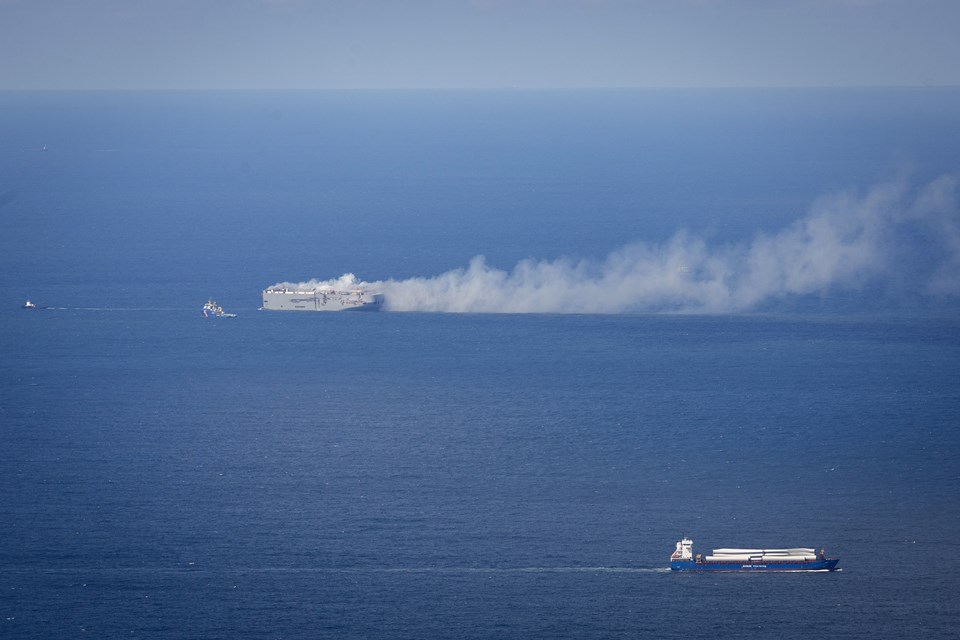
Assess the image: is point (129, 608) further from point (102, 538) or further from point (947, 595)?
point (947, 595)

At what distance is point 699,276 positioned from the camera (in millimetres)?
118375

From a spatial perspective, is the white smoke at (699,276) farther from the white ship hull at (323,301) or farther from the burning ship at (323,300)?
the white ship hull at (323,301)

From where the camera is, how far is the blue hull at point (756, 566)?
57.6 meters

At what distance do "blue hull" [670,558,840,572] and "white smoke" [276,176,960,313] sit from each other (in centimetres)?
5104

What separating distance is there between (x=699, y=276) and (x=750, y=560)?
6250 cm

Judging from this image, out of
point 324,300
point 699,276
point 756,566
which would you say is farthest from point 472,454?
point 699,276

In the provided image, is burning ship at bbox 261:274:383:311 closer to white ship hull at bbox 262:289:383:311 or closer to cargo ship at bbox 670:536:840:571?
white ship hull at bbox 262:289:383:311

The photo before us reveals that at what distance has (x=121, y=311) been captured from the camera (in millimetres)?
108500

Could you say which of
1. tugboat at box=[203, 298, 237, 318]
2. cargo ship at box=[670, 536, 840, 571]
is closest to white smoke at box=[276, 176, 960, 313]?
tugboat at box=[203, 298, 237, 318]

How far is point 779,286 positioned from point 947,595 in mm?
61439

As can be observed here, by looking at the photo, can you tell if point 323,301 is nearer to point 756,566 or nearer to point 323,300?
point 323,300

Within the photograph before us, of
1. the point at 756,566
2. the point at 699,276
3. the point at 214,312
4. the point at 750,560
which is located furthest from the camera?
the point at 699,276

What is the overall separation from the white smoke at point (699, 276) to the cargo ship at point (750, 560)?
5067 centimetres

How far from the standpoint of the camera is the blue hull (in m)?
57.6
